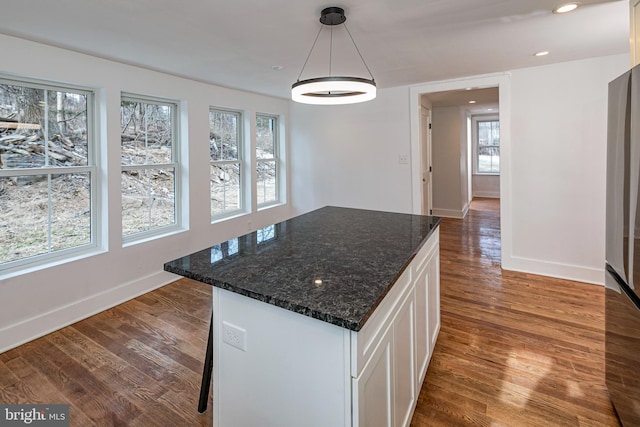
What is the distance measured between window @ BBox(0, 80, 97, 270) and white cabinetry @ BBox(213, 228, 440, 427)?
226cm

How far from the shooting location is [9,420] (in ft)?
5.66

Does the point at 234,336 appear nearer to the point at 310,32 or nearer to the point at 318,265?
the point at 318,265

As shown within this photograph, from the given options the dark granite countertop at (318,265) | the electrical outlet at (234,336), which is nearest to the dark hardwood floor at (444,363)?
the electrical outlet at (234,336)

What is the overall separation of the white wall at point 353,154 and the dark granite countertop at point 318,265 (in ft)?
7.65

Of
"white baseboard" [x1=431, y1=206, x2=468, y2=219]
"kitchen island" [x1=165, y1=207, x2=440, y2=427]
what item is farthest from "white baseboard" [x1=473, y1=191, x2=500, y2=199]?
"kitchen island" [x1=165, y1=207, x2=440, y2=427]

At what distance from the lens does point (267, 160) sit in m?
5.11

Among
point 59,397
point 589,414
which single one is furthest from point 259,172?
point 589,414

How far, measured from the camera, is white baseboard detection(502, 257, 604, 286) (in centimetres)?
333

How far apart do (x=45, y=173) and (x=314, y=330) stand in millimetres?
2770

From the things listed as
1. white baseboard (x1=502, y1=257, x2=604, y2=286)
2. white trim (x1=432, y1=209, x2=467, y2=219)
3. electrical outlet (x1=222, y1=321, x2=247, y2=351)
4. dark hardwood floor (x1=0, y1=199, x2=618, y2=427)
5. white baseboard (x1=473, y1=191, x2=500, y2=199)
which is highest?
white baseboard (x1=473, y1=191, x2=500, y2=199)

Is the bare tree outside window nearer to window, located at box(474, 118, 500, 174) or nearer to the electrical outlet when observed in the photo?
window, located at box(474, 118, 500, 174)

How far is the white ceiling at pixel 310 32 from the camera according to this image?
195 cm

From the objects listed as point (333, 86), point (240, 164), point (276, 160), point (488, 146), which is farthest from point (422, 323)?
point (488, 146)

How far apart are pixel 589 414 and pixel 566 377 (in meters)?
0.30
